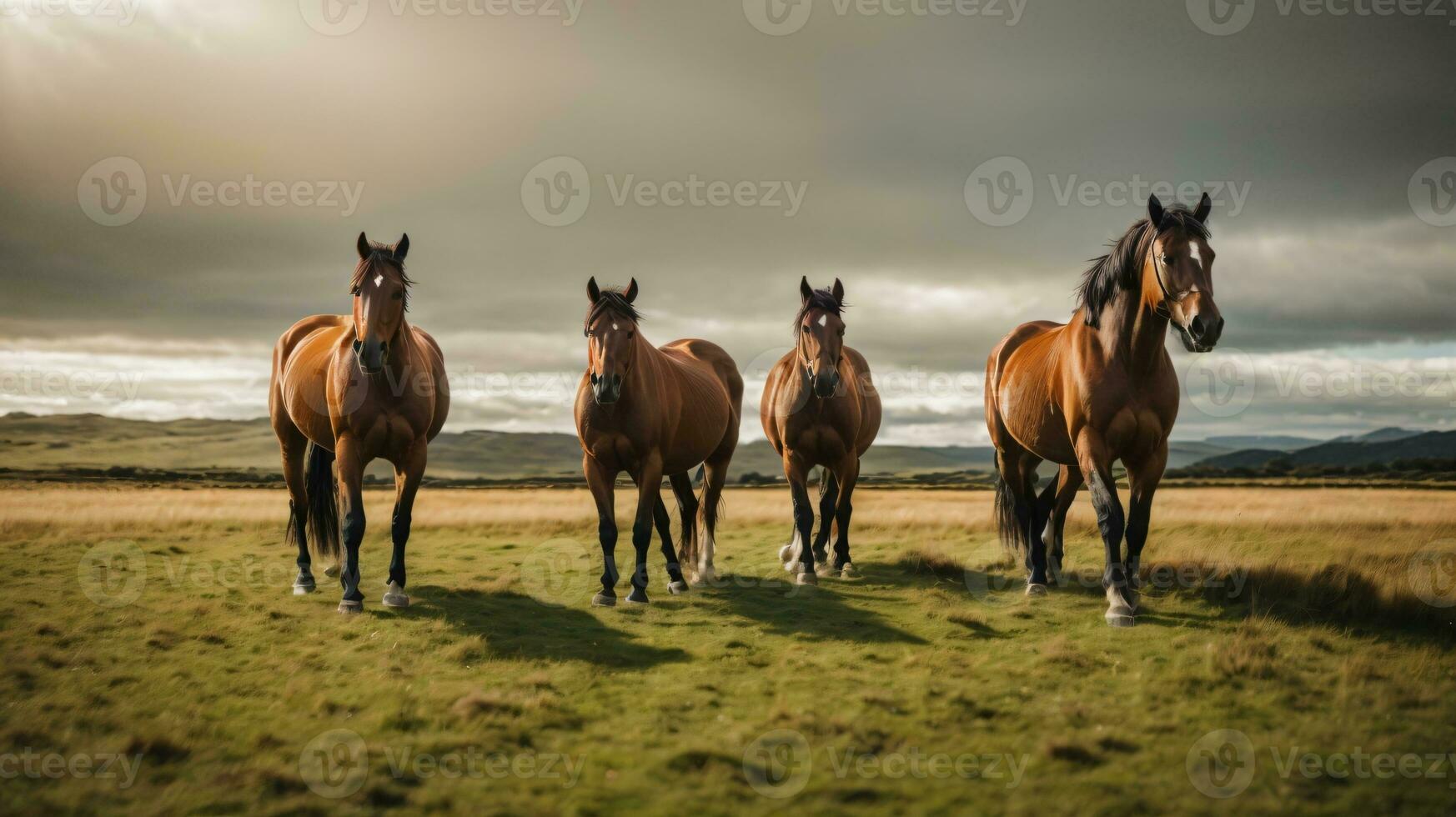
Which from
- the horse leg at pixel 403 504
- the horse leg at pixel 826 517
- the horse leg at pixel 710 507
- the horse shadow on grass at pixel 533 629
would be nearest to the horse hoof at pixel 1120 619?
the horse shadow on grass at pixel 533 629

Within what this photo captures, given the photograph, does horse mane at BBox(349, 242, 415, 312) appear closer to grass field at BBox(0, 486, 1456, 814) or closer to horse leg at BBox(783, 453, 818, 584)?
grass field at BBox(0, 486, 1456, 814)

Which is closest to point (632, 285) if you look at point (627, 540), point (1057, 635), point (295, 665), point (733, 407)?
point (733, 407)

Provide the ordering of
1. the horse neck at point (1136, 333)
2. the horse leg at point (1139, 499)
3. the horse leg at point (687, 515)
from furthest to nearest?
the horse leg at point (687, 515), the horse leg at point (1139, 499), the horse neck at point (1136, 333)

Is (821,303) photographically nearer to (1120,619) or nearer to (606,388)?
(606,388)

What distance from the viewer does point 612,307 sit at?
9492 millimetres

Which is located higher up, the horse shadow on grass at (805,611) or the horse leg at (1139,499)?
the horse leg at (1139,499)

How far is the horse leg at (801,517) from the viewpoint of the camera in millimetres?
11242

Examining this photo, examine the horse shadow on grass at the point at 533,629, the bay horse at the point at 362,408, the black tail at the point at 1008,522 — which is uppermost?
the bay horse at the point at 362,408

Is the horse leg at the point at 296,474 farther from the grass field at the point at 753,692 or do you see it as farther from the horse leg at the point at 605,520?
the horse leg at the point at 605,520

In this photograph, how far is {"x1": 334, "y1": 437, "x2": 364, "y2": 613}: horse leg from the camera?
31.7 ft

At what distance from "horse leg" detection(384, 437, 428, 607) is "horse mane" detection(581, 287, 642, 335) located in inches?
107

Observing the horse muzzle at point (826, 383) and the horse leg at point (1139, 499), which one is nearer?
the horse leg at point (1139, 499)

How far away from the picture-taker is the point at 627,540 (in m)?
17.3

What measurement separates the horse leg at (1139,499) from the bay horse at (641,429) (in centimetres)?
530
